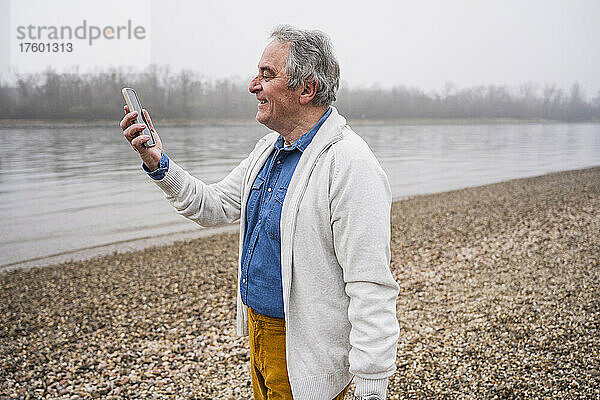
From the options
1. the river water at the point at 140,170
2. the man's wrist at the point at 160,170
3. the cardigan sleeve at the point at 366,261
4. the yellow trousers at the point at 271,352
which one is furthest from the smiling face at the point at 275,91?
the river water at the point at 140,170

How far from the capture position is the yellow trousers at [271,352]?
1858 millimetres

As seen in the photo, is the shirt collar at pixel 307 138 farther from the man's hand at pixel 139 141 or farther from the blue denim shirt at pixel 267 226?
the man's hand at pixel 139 141

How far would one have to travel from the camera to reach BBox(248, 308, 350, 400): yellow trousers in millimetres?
1858

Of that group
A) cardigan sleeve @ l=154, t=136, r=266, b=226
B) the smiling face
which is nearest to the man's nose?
the smiling face

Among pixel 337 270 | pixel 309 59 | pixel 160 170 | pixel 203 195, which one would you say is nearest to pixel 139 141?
pixel 160 170

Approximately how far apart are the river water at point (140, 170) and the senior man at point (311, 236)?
321 inches

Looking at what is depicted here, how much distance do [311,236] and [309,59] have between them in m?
0.54

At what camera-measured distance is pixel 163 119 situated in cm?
2561

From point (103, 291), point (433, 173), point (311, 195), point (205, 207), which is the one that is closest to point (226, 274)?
point (103, 291)

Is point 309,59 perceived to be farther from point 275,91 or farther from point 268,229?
point 268,229

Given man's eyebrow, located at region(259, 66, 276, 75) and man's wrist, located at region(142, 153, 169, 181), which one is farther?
man's wrist, located at region(142, 153, 169, 181)

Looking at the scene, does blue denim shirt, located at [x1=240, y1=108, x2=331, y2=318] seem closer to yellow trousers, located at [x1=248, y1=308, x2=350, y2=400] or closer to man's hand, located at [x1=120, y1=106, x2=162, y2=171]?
yellow trousers, located at [x1=248, y1=308, x2=350, y2=400]

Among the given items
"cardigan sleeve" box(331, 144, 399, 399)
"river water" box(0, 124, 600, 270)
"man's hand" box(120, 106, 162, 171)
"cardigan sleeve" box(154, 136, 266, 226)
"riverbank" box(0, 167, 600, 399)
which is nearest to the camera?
"cardigan sleeve" box(331, 144, 399, 399)

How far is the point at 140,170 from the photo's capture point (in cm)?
1919
